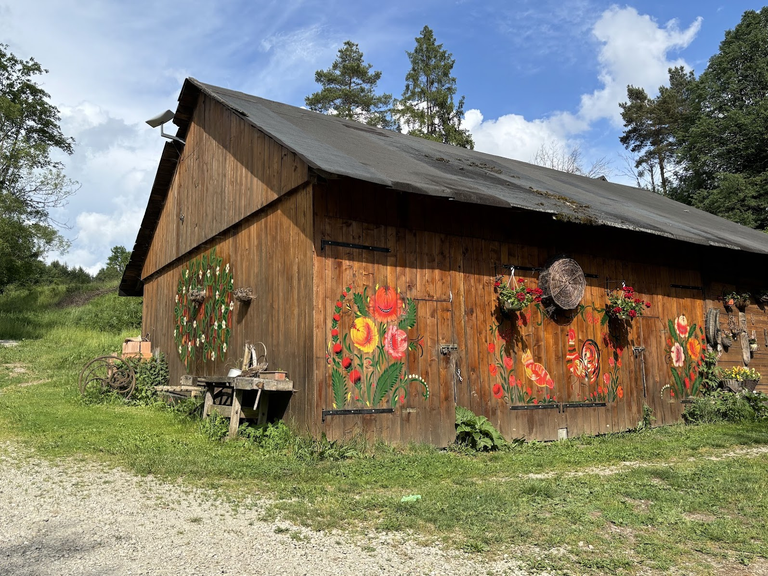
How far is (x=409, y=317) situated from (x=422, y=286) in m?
0.49

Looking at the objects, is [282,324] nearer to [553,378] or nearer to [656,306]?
[553,378]

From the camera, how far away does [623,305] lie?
1020cm

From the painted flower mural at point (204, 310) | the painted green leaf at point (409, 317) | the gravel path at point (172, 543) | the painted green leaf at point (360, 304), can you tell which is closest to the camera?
the gravel path at point (172, 543)

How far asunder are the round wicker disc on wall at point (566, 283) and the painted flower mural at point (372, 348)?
8.17 ft

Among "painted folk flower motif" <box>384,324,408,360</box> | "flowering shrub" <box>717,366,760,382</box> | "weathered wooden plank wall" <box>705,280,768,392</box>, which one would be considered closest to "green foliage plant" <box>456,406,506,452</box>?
"painted folk flower motif" <box>384,324,408,360</box>

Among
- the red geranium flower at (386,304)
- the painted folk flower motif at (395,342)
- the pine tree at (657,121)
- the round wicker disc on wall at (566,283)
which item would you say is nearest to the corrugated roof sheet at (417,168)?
the round wicker disc on wall at (566,283)

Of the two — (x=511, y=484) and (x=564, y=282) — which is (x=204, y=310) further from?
(x=511, y=484)

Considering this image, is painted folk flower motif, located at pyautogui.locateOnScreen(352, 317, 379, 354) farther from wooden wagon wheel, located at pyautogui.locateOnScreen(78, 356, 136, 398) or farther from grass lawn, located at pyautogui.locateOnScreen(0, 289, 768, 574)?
wooden wagon wheel, located at pyautogui.locateOnScreen(78, 356, 136, 398)

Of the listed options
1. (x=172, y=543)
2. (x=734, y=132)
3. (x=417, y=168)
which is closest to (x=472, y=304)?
(x=417, y=168)

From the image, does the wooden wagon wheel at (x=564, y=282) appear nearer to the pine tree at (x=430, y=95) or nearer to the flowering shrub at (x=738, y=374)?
the flowering shrub at (x=738, y=374)

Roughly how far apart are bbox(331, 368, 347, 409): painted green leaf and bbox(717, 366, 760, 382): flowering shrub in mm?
8117

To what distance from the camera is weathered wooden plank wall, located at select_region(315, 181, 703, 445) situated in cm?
781

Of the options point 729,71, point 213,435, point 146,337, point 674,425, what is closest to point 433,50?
point 729,71

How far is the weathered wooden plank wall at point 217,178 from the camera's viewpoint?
885 centimetres
